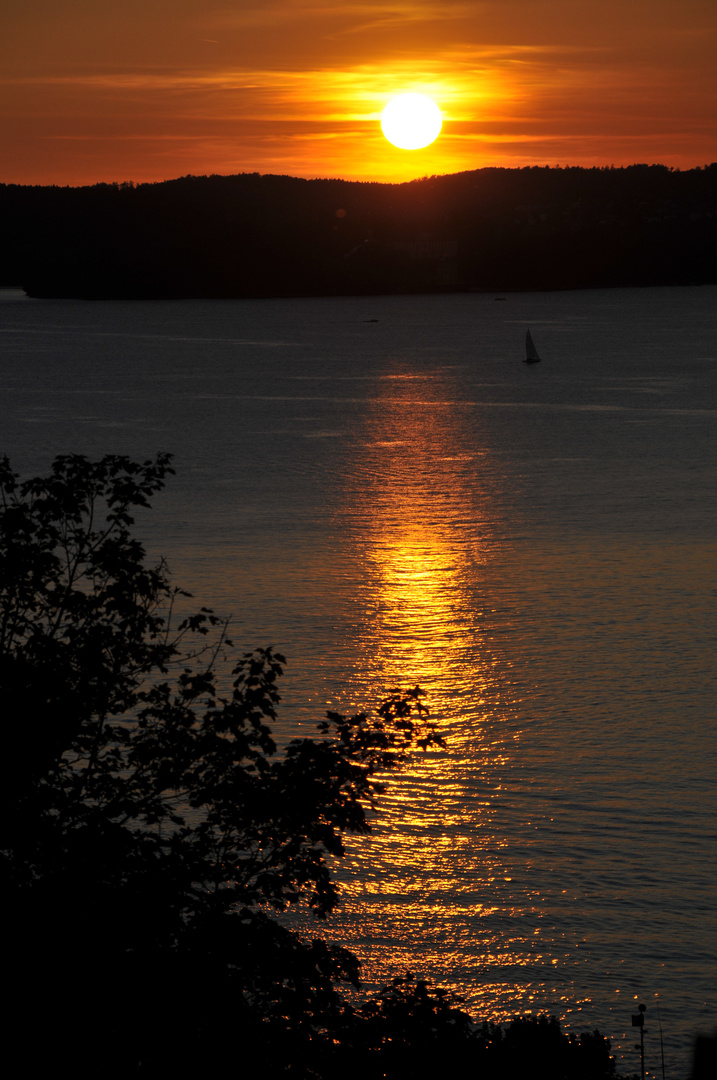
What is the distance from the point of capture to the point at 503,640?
94.7 ft

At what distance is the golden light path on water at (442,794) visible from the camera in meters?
15.2

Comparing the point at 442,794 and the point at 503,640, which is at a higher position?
the point at 503,640

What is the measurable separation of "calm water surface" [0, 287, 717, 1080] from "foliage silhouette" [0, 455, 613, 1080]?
6.41 metres

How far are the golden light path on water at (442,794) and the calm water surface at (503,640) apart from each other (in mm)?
55

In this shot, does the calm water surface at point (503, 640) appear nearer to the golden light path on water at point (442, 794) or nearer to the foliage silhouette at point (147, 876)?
the golden light path on water at point (442, 794)

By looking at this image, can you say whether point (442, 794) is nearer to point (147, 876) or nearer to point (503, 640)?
point (503, 640)

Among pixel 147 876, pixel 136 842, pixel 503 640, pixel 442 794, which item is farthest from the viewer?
pixel 503 640

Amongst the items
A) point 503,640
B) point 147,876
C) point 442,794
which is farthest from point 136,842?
point 503,640

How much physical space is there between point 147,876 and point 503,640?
2197 cm

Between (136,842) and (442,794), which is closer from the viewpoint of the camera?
(136,842)

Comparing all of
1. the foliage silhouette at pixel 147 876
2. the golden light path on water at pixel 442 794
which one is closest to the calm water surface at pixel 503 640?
the golden light path on water at pixel 442 794

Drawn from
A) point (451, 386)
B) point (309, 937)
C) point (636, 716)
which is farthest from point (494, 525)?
point (451, 386)

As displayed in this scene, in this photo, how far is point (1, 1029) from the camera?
6824 millimetres

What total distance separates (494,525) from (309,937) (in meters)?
28.8
